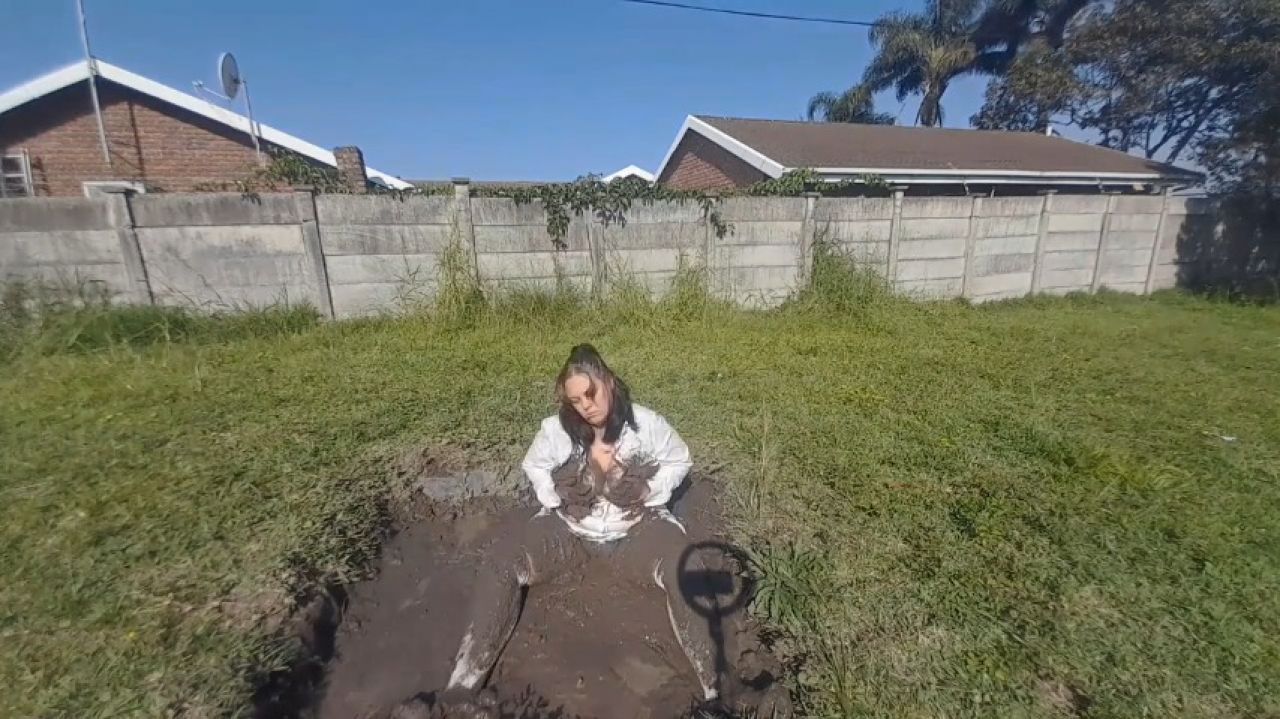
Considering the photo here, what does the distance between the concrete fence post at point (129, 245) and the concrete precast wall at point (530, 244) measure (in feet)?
0.04

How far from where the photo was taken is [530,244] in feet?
21.0

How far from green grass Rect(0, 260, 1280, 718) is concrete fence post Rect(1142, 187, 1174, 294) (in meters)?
4.30

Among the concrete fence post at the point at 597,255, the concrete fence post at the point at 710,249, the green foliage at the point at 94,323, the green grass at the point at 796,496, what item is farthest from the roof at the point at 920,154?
the green foliage at the point at 94,323

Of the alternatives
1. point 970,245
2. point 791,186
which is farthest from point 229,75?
point 970,245

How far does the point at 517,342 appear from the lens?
18.8 feet

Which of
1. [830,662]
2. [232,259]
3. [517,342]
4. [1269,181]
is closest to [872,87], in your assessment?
[1269,181]

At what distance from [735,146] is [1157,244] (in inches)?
310

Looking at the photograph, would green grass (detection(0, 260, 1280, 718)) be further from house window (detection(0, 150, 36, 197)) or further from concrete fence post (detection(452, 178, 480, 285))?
house window (detection(0, 150, 36, 197))

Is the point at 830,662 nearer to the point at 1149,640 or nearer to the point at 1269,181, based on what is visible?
the point at 1149,640

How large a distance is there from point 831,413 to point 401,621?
10.2 ft

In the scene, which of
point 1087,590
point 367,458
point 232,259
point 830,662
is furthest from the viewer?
point 232,259

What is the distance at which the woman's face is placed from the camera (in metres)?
2.24

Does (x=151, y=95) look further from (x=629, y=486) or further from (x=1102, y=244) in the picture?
(x=1102, y=244)

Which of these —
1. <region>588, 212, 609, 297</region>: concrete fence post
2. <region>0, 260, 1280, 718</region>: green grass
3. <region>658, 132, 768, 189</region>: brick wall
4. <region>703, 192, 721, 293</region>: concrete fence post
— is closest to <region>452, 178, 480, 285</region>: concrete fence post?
<region>0, 260, 1280, 718</region>: green grass
